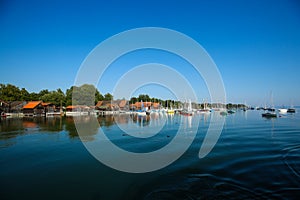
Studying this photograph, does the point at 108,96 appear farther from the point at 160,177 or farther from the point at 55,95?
the point at 160,177

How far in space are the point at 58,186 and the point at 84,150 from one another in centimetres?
624

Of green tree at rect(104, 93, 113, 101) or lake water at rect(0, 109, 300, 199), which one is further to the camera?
green tree at rect(104, 93, 113, 101)

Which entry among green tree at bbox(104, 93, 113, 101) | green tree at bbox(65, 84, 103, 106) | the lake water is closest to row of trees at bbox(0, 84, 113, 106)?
green tree at bbox(65, 84, 103, 106)

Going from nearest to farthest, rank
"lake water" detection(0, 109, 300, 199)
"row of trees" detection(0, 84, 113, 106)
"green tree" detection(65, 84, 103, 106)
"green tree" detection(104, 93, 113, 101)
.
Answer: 1. "lake water" detection(0, 109, 300, 199)
2. "row of trees" detection(0, 84, 113, 106)
3. "green tree" detection(65, 84, 103, 106)
4. "green tree" detection(104, 93, 113, 101)

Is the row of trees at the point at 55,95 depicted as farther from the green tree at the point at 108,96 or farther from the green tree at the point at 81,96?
the green tree at the point at 108,96

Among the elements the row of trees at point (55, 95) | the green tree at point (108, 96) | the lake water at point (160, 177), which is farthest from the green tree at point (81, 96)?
the lake water at point (160, 177)

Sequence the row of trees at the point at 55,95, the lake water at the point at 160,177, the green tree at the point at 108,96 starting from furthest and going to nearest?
the green tree at the point at 108,96, the row of trees at the point at 55,95, the lake water at the point at 160,177

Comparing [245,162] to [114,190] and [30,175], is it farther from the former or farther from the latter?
[30,175]

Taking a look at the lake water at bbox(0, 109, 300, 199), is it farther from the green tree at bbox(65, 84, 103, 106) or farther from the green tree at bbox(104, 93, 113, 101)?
the green tree at bbox(104, 93, 113, 101)

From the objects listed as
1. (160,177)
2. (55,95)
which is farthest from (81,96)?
(160,177)

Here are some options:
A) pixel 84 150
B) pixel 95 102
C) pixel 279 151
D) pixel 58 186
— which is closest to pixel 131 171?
pixel 58 186

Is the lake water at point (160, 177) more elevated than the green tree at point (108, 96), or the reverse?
the green tree at point (108, 96)

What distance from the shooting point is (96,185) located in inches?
304

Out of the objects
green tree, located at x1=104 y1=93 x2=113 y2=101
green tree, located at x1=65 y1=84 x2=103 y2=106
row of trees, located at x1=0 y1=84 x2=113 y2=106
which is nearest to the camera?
row of trees, located at x1=0 y1=84 x2=113 y2=106
